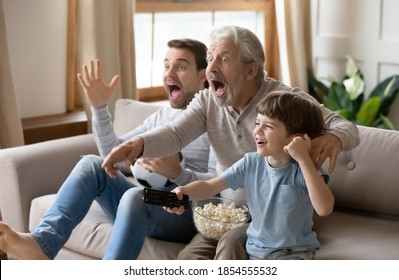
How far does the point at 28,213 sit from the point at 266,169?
1190 mm

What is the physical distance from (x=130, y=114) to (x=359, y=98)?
209 centimetres

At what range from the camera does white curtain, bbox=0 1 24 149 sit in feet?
11.1

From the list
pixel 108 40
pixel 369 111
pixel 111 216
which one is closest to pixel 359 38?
pixel 369 111

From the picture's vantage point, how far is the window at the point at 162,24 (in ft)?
14.2

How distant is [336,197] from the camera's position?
2.69 metres

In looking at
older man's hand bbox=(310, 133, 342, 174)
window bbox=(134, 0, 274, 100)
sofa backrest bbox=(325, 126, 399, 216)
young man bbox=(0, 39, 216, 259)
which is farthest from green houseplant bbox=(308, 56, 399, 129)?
older man's hand bbox=(310, 133, 342, 174)

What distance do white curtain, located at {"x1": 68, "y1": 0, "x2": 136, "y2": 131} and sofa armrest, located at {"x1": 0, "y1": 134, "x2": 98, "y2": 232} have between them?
0.85m

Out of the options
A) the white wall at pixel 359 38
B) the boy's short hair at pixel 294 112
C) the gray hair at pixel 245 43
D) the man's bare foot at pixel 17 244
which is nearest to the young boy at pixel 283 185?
the boy's short hair at pixel 294 112

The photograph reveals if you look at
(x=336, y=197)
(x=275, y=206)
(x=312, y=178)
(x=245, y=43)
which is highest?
(x=245, y=43)

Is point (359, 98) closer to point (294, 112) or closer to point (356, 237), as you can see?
point (356, 237)

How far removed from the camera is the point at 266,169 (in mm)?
2154

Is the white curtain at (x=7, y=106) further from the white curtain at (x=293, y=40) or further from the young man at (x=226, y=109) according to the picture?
the white curtain at (x=293, y=40)

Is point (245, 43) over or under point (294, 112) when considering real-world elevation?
over
